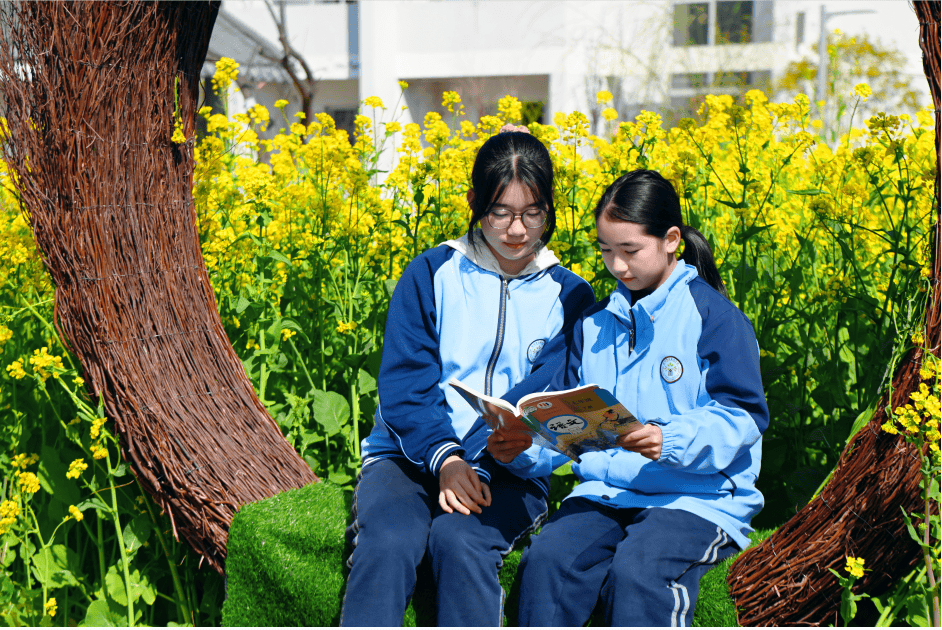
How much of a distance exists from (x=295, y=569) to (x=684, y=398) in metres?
1.04

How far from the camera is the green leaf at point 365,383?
243 centimetres

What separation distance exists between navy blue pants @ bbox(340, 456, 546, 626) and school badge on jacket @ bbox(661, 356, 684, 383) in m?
0.47

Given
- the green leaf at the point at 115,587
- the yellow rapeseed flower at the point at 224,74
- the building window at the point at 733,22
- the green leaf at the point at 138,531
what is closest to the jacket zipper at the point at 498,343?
the green leaf at the point at 138,531

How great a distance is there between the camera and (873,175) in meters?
2.28

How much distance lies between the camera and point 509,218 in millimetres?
1905

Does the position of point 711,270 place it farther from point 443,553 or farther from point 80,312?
point 80,312

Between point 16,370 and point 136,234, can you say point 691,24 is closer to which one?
point 136,234

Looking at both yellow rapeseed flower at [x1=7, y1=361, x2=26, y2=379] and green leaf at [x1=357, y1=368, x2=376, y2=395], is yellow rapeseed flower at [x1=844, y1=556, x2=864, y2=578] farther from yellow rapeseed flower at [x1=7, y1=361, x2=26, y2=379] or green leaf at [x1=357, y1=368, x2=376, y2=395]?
yellow rapeseed flower at [x1=7, y1=361, x2=26, y2=379]

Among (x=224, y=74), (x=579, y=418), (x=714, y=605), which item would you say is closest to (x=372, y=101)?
(x=224, y=74)

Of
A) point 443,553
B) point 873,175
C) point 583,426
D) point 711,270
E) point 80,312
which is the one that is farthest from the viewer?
point 873,175

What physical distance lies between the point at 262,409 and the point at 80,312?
1.87 ft

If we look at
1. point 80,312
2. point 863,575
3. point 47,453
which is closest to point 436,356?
point 80,312

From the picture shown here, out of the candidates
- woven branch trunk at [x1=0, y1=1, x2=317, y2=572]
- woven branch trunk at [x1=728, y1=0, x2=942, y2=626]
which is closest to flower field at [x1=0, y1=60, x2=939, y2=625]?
woven branch trunk at [x1=0, y1=1, x2=317, y2=572]

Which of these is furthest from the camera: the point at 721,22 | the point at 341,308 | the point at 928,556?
the point at 721,22
